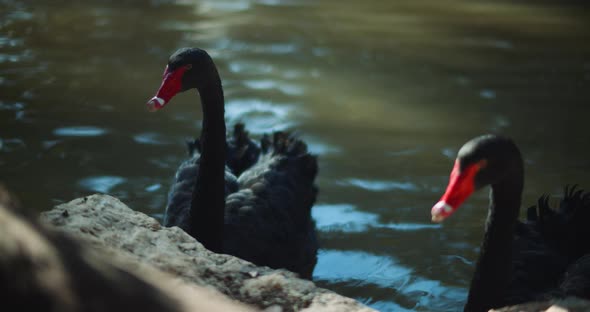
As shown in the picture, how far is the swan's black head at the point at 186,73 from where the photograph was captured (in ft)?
11.2

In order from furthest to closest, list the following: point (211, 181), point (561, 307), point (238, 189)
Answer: point (238, 189) < point (211, 181) < point (561, 307)

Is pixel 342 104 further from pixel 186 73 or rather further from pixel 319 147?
pixel 186 73

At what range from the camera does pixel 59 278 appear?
1.46 meters

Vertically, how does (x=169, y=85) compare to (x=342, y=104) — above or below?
above

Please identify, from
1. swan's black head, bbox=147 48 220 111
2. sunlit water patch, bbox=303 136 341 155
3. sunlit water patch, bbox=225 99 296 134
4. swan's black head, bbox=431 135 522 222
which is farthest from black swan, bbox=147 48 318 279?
swan's black head, bbox=431 135 522 222

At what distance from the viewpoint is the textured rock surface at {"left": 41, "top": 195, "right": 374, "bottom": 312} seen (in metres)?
2.31

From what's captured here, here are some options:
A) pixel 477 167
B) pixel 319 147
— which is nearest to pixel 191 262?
pixel 477 167

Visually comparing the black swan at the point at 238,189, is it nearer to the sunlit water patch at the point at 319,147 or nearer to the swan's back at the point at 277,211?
the swan's back at the point at 277,211

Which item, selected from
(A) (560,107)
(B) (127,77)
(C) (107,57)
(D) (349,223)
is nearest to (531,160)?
(A) (560,107)

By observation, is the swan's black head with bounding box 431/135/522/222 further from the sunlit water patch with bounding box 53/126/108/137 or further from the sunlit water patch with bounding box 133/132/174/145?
the sunlit water patch with bounding box 53/126/108/137

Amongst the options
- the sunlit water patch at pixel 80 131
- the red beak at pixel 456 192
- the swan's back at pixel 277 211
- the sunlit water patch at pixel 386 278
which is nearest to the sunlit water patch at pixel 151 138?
the sunlit water patch at pixel 80 131

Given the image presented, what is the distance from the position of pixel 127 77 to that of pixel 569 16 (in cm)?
522

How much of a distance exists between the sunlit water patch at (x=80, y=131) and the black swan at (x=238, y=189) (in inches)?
48.0

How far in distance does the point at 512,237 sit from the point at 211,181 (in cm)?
136
